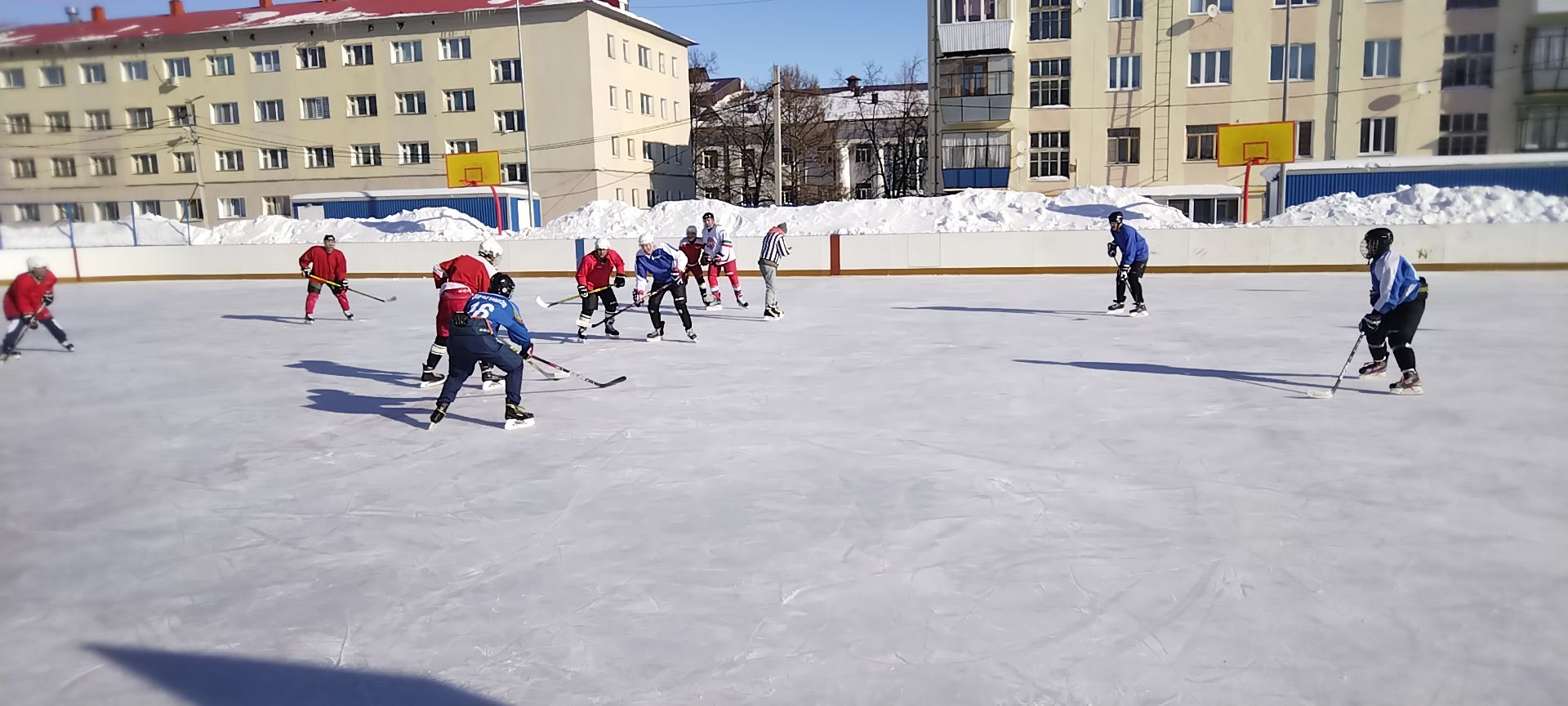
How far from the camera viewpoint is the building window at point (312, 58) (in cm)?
3541

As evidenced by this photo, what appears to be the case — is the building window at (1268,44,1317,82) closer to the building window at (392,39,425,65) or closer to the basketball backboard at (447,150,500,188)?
the basketball backboard at (447,150,500,188)

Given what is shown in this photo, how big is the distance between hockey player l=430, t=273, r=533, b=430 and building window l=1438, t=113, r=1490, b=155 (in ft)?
109

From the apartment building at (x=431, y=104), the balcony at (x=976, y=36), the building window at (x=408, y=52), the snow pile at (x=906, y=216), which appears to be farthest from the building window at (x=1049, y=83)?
the building window at (x=408, y=52)

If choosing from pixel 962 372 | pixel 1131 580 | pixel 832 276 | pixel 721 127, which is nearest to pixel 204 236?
pixel 832 276

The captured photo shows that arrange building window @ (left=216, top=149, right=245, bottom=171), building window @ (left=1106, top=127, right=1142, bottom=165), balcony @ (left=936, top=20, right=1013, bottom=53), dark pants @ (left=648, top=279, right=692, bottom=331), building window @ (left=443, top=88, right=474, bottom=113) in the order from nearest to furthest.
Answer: dark pants @ (left=648, top=279, right=692, bottom=331), balcony @ (left=936, top=20, right=1013, bottom=53), building window @ (left=1106, top=127, right=1142, bottom=165), building window @ (left=216, top=149, right=245, bottom=171), building window @ (left=443, top=88, right=474, bottom=113)

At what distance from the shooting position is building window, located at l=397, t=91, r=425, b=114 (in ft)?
120

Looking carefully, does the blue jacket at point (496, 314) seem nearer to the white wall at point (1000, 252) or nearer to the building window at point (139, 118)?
the building window at point (139, 118)

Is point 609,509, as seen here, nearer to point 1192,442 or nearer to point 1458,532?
point 1192,442

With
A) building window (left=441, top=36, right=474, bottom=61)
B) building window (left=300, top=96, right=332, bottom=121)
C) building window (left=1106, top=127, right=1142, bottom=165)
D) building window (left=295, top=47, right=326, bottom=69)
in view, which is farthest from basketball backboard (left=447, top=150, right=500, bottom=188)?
building window (left=1106, top=127, right=1142, bottom=165)

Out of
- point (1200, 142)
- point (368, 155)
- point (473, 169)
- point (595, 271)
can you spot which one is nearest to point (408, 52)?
point (368, 155)

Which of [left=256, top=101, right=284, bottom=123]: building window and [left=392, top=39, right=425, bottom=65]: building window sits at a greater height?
[left=392, top=39, right=425, bottom=65]: building window

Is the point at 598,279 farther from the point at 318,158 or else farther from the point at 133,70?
the point at 318,158

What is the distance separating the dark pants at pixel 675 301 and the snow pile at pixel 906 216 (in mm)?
13259

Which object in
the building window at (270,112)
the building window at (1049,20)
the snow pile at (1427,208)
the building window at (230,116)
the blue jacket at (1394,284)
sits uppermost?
the building window at (1049,20)
